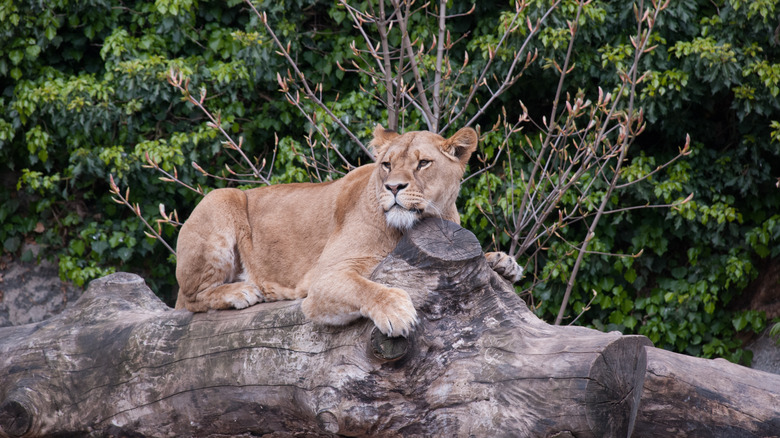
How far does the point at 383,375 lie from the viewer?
3.44 meters

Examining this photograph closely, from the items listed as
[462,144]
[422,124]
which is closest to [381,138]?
[462,144]

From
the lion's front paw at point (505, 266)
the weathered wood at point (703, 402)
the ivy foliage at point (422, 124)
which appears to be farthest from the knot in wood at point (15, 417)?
the ivy foliage at point (422, 124)

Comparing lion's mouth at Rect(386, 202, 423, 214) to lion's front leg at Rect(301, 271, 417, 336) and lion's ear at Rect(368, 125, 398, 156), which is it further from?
lion's ear at Rect(368, 125, 398, 156)

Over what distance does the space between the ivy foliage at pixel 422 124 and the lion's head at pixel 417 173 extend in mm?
2965

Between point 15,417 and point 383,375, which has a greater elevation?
point 383,375

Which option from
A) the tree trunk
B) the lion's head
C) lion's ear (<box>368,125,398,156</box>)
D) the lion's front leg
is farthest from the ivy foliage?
the lion's front leg

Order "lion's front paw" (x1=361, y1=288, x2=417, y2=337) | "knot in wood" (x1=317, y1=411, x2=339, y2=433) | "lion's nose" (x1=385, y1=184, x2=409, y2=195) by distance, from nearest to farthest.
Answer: "lion's front paw" (x1=361, y1=288, x2=417, y2=337) → "knot in wood" (x1=317, y1=411, x2=339, y2=433) → "lion's nose" (x1=385, y1=184, x2=409, y2=195)

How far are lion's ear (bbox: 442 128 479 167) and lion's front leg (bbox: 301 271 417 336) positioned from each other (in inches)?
38.5

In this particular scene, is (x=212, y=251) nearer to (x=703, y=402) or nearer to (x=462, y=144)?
(x=462, y=144)

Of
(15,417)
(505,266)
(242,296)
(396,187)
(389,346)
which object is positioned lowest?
(15,417)

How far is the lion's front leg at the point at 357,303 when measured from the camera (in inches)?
133

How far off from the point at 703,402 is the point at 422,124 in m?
5.15

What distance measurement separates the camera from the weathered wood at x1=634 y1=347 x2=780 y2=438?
3.15 meters

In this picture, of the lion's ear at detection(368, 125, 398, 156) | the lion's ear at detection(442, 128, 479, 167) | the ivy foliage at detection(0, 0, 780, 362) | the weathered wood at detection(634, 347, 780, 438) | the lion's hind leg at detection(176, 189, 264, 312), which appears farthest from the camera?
the ivy foliage at detection(0, 0, 780, 362)
